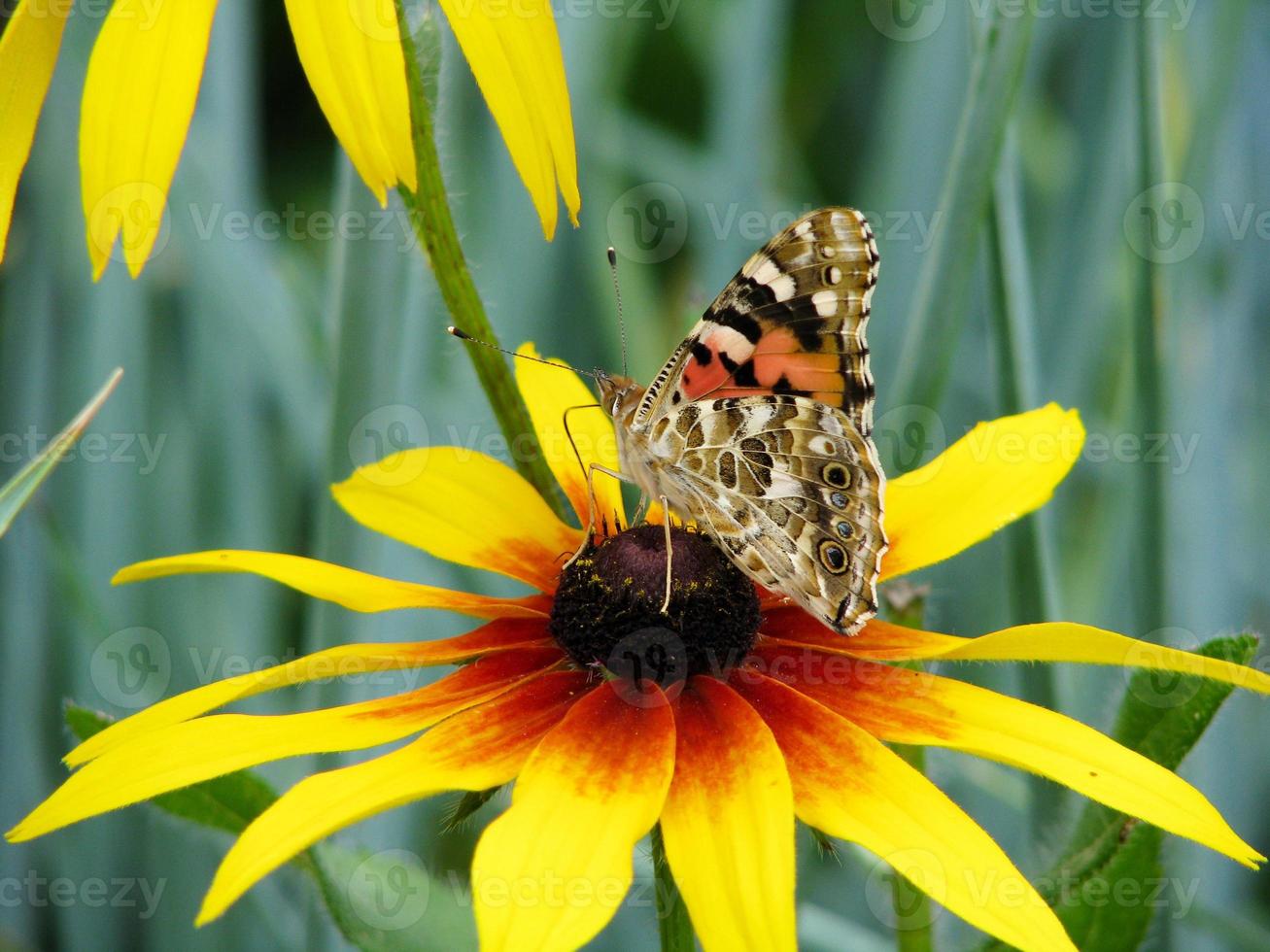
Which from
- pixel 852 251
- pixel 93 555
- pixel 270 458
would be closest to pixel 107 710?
pixel 93 555

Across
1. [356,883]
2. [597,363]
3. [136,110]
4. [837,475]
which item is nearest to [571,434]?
[837,475]

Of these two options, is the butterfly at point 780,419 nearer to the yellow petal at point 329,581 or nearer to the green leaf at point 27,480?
the yellow petal at point 329,581

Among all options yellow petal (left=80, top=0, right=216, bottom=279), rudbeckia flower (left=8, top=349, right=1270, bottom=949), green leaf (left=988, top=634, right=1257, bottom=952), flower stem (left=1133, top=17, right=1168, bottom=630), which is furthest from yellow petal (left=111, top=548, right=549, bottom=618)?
flower stem (left=1133, top=17, right=1168, bottom=630)

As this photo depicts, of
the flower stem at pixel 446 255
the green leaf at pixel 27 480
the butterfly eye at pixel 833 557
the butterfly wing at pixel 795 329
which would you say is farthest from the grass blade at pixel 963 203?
the green leaf at pixel 27 480

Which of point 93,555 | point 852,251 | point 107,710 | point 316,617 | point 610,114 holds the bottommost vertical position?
point 107,710

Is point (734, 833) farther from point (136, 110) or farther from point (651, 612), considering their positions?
point (136, 110)

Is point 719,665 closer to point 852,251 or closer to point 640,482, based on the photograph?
point 640,482
